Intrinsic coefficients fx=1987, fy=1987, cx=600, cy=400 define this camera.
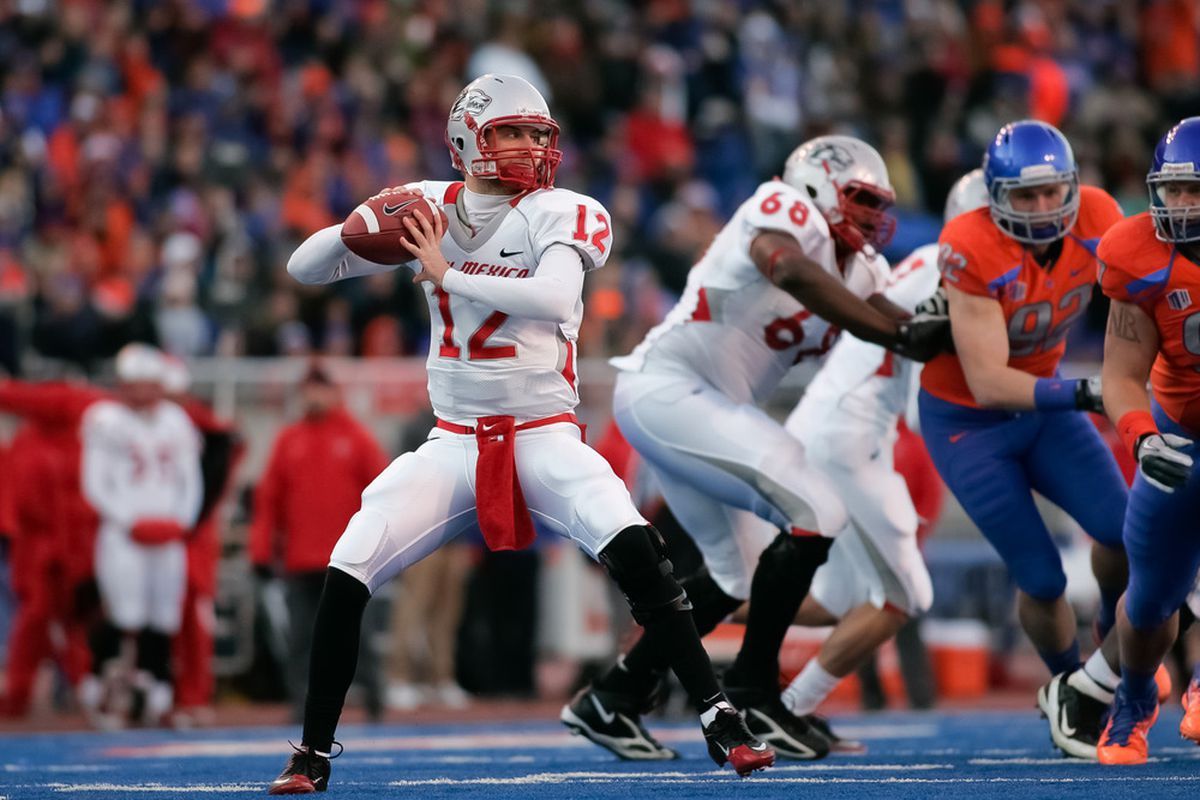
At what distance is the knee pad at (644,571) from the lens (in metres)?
5.21

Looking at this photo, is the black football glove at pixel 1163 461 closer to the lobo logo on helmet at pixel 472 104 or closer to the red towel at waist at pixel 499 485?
the red towel at waist at pixel 499 485

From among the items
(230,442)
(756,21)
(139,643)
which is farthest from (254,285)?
(756,21)

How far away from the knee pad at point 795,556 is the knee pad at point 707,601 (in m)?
0.47

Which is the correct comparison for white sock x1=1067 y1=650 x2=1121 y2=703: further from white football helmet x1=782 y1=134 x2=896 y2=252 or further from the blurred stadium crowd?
the blurred stadium crowd

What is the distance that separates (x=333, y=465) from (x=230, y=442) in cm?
84

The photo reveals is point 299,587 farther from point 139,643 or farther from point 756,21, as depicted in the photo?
point 756,21

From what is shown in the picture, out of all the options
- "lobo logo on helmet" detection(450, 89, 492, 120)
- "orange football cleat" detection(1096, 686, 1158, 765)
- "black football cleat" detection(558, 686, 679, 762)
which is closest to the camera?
"lobo logo on helmet" detection(450, 89, 492, 120)

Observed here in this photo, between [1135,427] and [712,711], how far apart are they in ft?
4.51

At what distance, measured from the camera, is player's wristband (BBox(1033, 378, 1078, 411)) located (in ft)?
18.9

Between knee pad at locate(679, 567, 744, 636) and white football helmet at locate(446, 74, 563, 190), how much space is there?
1725 mm

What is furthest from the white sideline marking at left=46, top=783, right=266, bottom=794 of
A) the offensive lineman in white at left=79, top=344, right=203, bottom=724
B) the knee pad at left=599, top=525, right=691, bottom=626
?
the offensive lineman in white at left=79, top=344, right=203, bottom=724

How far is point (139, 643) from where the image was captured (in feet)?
34.2

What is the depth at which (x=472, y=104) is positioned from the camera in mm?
5527

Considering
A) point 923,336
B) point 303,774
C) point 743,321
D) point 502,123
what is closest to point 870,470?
point 743,321
